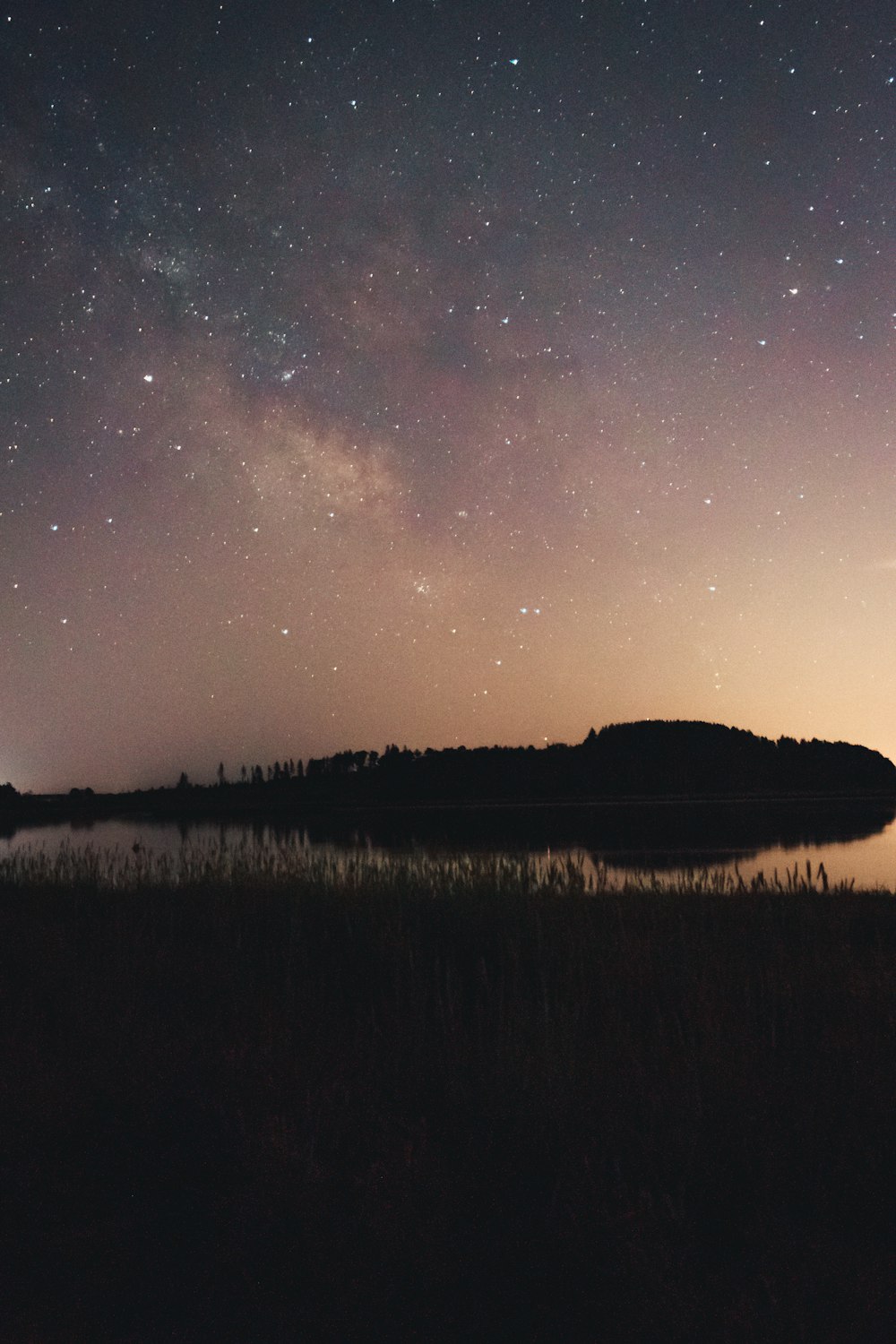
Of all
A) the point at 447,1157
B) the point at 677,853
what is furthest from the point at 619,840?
the point at 447,1157

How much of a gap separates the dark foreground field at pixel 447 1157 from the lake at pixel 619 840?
990 cm

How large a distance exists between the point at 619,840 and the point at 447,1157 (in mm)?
33687

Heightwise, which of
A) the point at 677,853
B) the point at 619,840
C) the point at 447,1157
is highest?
the point at 447,1157

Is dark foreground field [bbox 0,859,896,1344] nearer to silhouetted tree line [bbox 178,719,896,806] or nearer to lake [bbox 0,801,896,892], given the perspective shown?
lake [bbox 0,801,896,892]

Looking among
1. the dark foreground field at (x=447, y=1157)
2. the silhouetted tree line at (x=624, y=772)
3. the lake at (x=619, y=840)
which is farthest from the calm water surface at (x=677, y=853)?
the silhouetted tree line at (x=624, y=772)

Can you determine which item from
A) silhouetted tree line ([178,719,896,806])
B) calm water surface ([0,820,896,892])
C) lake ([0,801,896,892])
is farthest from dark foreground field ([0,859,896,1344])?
silhouetted tree line ([178,719,896,806])

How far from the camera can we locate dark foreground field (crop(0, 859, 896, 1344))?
2.39m

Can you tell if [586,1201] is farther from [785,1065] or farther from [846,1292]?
[785,1065]

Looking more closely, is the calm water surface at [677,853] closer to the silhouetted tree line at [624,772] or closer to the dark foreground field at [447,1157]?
the dark foreground field at [447,1157]

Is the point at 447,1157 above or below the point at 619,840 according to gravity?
above

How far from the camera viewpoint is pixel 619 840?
3547cm

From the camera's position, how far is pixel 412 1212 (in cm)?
277

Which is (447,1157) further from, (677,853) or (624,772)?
(624,772)

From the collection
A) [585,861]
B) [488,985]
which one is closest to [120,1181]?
[488,985]
